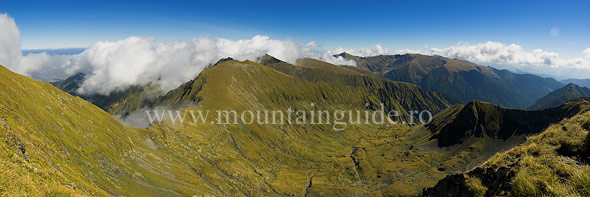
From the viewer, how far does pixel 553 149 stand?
16.8m

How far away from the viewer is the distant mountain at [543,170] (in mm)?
9719

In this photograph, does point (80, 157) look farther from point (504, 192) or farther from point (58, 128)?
point (504, 192)

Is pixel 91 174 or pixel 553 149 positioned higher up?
pixel 553 149

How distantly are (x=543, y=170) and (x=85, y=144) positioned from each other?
142 metres

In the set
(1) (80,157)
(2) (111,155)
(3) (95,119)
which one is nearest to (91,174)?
(1) (80,157)

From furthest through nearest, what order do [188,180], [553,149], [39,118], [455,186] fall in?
1. [188,180]
2. [39,118]
3. [455,186]
4. [553,149]

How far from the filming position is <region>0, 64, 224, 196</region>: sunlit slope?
2608 inches

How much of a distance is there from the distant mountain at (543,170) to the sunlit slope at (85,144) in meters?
59.6

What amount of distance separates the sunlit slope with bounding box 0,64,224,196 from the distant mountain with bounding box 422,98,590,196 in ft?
195

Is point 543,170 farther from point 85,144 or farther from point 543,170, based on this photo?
point 85,144

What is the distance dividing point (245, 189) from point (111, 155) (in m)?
98.9

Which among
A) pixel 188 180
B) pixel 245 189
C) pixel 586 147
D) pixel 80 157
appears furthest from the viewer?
pixel 245 189

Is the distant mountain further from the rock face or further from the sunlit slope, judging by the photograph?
the sunlit slope

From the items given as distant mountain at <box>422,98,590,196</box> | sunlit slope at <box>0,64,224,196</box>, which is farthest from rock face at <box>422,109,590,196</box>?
sunlit slope at <box>0,64,224,196</box>
